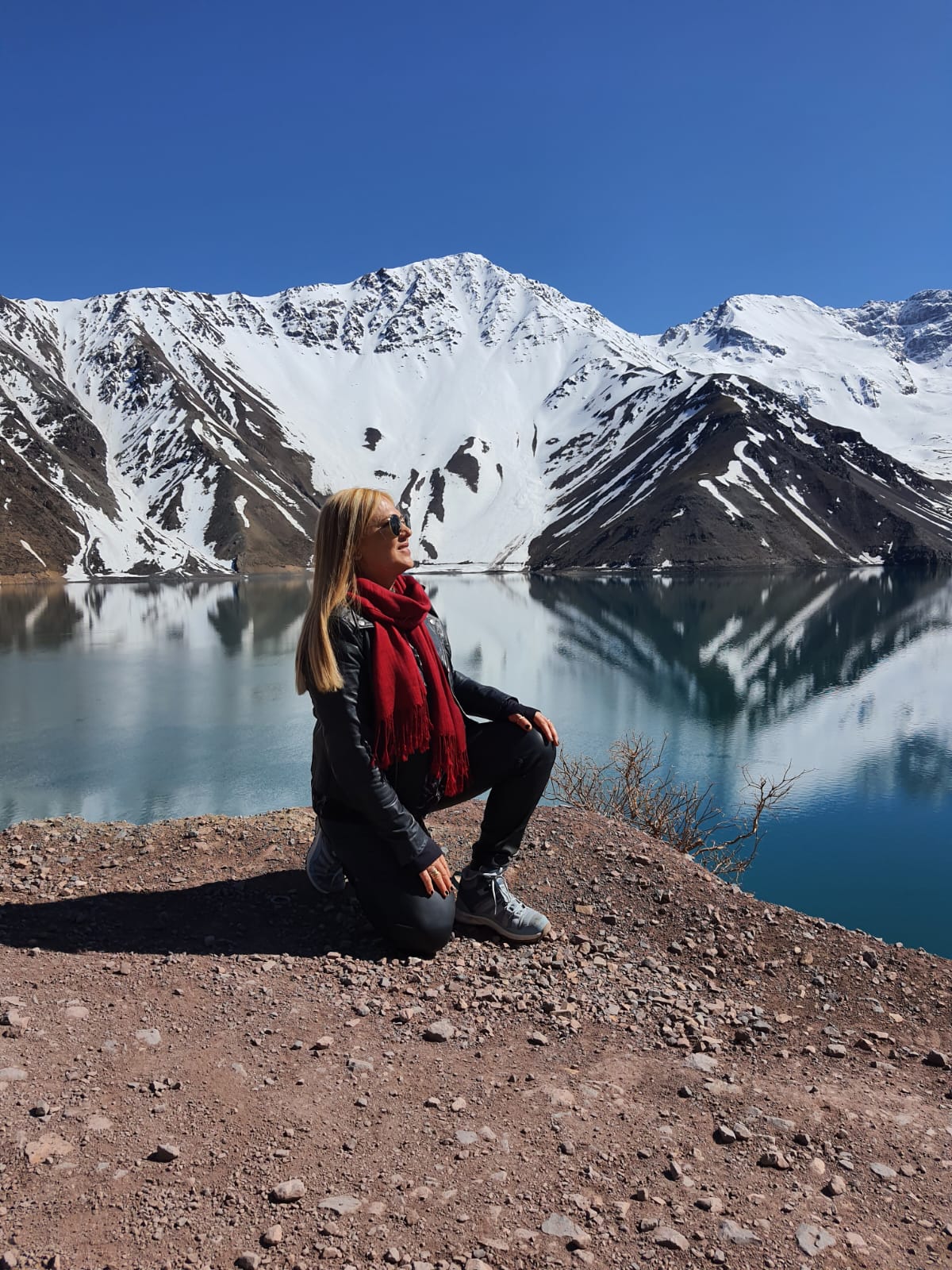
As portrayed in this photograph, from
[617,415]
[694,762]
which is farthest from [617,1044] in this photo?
[617,415]

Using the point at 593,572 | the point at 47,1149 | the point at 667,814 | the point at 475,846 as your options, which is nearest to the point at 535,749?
the point at 475,846

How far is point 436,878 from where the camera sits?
4582mm

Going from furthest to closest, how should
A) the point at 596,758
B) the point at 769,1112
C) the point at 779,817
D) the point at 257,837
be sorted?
the point at 596,758 < the point at 779,817 < the point at 257,837 < the point at 769,1112

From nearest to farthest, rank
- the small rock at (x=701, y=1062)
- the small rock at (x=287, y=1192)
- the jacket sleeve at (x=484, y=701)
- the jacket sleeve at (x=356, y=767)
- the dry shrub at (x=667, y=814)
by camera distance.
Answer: the small rock at (x=287, y=1192) → the small rock at (x=701, y=1062) → the jacket sleeve at (x=356, y=767) → the jacket sleeve at (x=484, y=701) → the dry shrub at (x=667, y=814)

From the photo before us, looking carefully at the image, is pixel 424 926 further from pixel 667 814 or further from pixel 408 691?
pixel 667 814

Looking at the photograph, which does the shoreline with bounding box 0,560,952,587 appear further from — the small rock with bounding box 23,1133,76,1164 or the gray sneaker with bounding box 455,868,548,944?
the small rock with bounding box 23,1133,76,1164

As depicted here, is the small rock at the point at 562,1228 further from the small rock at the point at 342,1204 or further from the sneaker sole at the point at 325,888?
the sneaker sole at the point at 325,888

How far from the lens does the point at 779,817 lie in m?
17.2

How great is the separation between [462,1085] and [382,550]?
2.73 meters

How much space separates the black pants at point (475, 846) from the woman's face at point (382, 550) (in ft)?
3.43

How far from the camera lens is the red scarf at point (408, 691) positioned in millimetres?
4578

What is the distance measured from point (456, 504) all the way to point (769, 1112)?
601 ft

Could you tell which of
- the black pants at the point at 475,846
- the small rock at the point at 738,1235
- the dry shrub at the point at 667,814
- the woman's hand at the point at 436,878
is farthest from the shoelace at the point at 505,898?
the dry shrub at the point at 667,814

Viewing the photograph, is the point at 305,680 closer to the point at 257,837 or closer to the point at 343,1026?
the point at 343,1026
